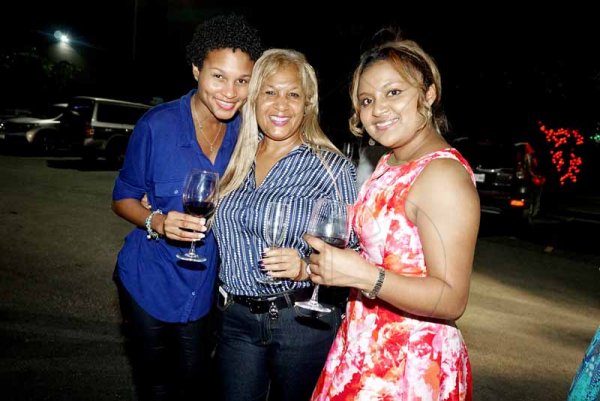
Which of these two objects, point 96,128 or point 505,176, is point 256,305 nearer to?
point 505,176

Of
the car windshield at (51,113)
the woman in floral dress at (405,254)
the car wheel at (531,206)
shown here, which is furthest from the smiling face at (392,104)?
the car windshield at (51,113)

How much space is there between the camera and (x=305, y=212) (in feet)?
7.79

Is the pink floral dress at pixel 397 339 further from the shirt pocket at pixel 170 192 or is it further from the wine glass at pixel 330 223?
the shirt pocket at pixel 170 192

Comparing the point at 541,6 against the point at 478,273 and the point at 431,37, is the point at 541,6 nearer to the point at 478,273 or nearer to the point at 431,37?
the point at 431,37

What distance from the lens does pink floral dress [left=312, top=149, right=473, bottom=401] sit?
1829 millimetres

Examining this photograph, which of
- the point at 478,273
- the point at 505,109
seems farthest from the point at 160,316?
the point at 505,109

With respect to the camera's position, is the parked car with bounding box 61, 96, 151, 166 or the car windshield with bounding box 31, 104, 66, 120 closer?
the parked car with bounding box 61, 96, 151, 166

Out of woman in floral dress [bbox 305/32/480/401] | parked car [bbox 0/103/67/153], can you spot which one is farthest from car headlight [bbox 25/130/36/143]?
woman in floral dress [bbox 305/32/480/401]

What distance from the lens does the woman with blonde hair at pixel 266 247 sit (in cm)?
238

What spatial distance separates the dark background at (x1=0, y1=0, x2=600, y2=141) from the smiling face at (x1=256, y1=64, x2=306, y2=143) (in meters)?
4.76

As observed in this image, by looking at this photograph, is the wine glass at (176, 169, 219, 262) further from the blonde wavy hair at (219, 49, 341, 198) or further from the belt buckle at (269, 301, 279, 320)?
the belt buckle at (269, 301, 279, 320)

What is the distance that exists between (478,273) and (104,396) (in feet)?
19.8

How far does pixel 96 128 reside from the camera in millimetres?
15609

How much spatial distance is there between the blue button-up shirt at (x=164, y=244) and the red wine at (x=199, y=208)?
1.26 feet
